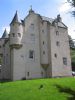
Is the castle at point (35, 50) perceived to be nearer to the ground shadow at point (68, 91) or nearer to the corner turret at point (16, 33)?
the corner turret at point (16, 33)

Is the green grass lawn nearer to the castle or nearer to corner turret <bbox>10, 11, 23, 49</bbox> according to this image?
the castle

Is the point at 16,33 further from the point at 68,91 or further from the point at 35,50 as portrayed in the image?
the point at 68,91

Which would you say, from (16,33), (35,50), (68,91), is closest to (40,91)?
(68,91)

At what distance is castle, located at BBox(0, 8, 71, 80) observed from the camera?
164 ft

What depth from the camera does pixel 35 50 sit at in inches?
2080

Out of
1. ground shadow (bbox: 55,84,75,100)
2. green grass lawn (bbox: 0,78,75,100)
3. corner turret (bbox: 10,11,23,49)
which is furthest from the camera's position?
Answer: corner turret (bbox: 10,11,23,49)

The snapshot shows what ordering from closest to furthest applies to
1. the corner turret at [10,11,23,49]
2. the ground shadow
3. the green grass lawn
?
the ground shadow, the green grass lawn, the corner turret at [10,11,23,49]

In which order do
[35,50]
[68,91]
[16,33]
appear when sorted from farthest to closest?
[35,50] → [16,33] → [68,91]

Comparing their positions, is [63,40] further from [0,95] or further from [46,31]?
[0,95]

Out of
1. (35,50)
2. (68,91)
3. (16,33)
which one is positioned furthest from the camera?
(35,50)

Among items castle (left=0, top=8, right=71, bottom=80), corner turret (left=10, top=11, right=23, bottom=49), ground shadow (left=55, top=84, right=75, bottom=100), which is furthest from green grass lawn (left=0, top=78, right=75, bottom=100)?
corner turret (left=10, top=11, right=23, bottom=49)

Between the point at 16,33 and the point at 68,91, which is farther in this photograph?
the point at 16,33

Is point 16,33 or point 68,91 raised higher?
Result: point 16,33

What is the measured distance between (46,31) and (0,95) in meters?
25.3
